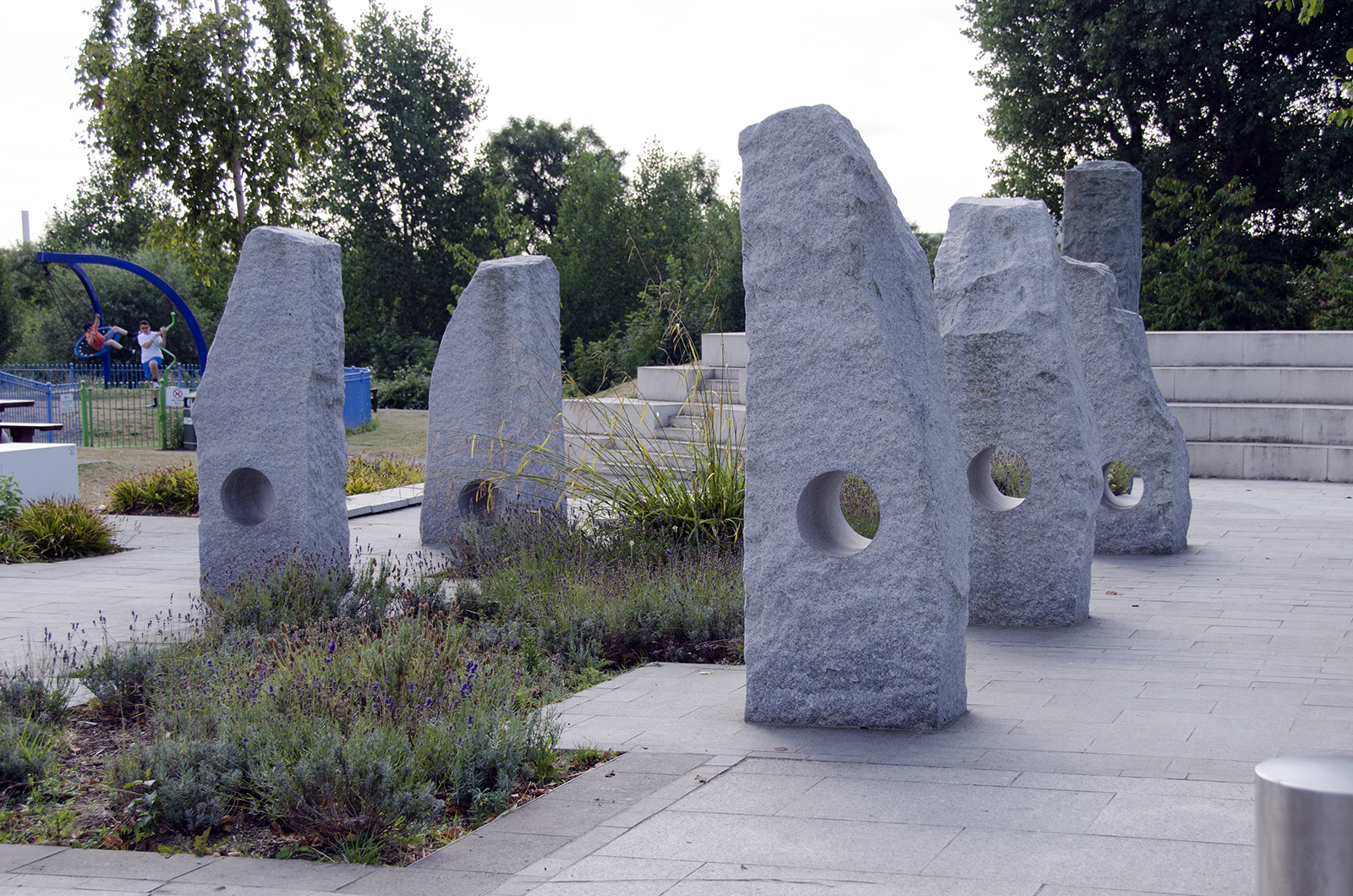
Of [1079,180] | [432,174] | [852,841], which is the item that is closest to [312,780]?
[852,841]

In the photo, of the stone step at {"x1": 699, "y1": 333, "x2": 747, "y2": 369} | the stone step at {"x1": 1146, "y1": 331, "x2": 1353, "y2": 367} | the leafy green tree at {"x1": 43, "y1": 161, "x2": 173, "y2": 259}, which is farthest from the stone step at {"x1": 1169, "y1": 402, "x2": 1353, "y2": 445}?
the leafy green tree at {"x1": 43, "y1": 161, "x2": 173, "y2": 259}

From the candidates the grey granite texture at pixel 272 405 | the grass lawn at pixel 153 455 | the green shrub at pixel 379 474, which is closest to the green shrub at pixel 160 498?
the grass lawn at pixel 153 455

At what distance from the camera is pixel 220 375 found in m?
7.27

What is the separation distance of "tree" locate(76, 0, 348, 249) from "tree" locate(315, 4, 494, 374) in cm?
1431

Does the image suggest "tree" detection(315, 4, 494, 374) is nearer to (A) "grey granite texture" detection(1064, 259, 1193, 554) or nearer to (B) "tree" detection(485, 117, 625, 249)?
(B) "tree" detection(485, 117, 625, 249)

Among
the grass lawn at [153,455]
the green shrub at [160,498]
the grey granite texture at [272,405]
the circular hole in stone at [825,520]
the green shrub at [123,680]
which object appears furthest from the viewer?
the grass lawn at [153,455]

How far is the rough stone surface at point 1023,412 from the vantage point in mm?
6410

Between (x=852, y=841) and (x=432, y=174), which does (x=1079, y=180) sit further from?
(x=432, y=174)

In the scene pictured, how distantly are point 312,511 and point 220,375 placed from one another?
3.44 feet

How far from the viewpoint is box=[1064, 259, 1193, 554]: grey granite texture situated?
8.66 m

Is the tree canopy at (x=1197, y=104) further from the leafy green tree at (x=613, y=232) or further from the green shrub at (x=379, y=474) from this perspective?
the green shrub at (x=379, y=474)

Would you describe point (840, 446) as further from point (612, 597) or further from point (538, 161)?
point (538, 161)

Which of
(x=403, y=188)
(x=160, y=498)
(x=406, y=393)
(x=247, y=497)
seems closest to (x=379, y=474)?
(x=160, y=498)

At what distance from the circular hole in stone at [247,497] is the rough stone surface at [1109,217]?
381 inches
